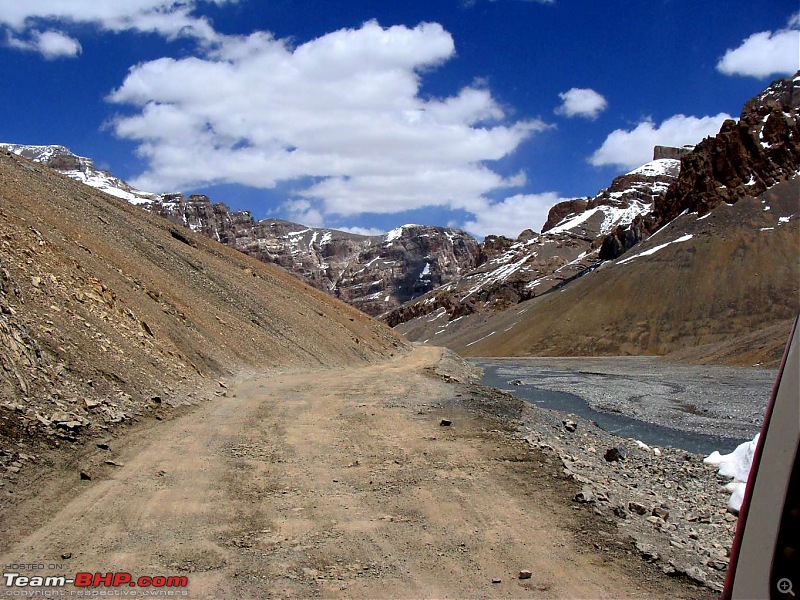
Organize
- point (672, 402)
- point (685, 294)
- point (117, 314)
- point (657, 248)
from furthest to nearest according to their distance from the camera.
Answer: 1. point (657, 248)
2. point (685, 294)
3. point (672, 402)
4. point (117, 314)

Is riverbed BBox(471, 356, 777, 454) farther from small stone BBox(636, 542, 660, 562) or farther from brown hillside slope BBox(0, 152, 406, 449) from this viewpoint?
small stone BBox(636, 542, 660, 562)

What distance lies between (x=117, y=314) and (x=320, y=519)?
14532mm

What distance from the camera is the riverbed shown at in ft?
94.7

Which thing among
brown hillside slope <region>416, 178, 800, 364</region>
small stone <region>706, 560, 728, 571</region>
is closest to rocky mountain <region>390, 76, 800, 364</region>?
brown hillside slope <region>416, 178, 800, 364</region>

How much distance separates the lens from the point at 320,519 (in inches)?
367

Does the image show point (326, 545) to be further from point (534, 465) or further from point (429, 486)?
point (534, 465)

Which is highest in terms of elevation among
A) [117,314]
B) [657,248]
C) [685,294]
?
[657,248]

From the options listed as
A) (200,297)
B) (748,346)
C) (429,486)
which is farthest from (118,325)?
(748,346)

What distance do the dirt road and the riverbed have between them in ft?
52.8

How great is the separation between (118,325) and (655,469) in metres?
15.9

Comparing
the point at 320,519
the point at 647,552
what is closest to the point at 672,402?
the point at 647,552

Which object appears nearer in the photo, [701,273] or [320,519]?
[320,519]

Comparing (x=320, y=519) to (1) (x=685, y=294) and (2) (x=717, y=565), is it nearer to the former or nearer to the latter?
(2) (x=717, y=565)

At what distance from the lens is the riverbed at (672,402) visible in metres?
28.9
